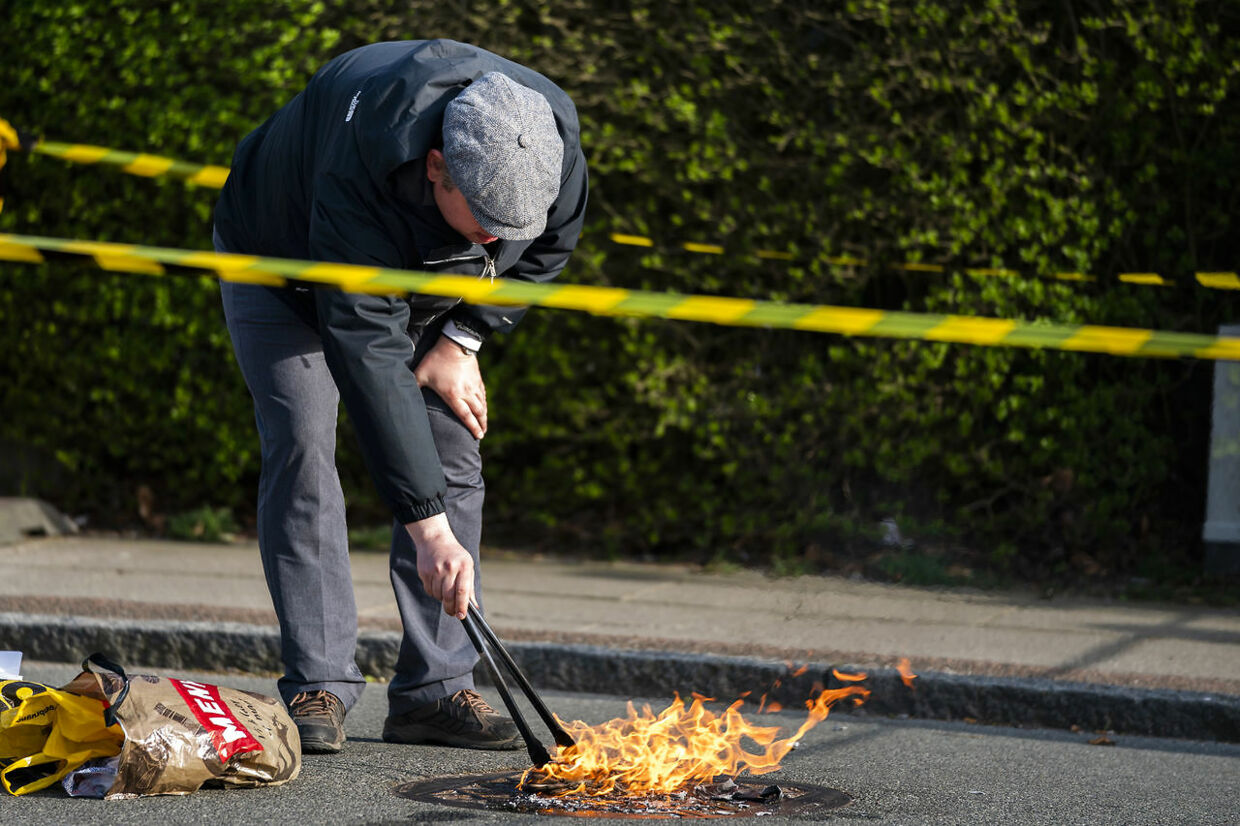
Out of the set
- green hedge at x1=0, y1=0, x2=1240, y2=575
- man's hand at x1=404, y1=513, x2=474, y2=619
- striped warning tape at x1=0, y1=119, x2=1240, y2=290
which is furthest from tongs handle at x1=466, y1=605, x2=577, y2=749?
striped warning tape at x1=0, y1=119, x2=1240, y2=290

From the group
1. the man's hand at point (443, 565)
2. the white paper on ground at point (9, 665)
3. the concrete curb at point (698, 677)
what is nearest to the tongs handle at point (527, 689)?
the man's hand at point (443, 565)

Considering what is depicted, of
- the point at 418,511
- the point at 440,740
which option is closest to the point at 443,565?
the point at 418,511

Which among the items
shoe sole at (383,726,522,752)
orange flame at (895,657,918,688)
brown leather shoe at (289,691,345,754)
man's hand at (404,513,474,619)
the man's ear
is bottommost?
orange flame at (895,657,918,688)

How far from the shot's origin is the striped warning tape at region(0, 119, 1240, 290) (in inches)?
238

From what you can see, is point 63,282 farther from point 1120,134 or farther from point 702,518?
point 1120,134

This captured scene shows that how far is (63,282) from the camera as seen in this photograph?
7.25m

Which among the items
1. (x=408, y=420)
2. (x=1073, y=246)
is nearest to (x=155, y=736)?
(x=408, y=420)

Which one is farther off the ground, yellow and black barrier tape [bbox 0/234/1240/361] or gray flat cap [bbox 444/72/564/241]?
gray flat cap [bbox 444/72/564/241]

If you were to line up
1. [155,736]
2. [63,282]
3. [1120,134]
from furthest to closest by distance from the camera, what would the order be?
[63,282] → [1120,134] → [155,736]

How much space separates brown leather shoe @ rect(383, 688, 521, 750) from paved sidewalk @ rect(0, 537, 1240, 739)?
3.41ft

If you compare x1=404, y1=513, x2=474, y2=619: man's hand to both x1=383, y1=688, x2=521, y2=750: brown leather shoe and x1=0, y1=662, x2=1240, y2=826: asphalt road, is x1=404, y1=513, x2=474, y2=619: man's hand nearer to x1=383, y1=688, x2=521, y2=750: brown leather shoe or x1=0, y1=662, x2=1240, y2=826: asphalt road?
x1=0, y1=662, x2=1240, y2=826: asphalt road

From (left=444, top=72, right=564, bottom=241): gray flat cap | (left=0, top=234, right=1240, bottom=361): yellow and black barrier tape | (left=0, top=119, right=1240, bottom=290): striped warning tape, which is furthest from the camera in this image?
(left=0, top=119, right=1240, bottom=290): striped warning tape

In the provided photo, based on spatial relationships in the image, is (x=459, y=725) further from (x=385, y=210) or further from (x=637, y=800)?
(x=385, y=210)

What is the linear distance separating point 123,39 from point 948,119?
3.74 metres
